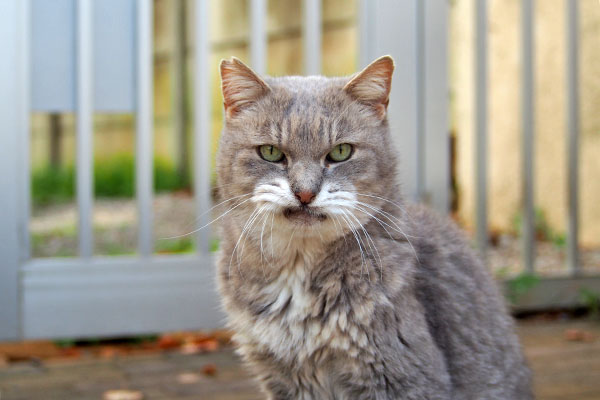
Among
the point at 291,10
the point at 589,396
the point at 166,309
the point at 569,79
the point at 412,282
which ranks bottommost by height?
the point at 589,396

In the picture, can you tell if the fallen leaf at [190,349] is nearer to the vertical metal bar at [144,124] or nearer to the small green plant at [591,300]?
the vertical metal bar at [144,124]

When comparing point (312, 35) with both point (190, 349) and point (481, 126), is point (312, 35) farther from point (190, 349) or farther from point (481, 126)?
point (190, 349)

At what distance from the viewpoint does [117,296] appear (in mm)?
2867

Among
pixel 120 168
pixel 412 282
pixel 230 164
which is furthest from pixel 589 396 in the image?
pixel 120 168

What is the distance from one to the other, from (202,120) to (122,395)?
114 cm

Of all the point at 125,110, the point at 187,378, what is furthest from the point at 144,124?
the point at 187,378

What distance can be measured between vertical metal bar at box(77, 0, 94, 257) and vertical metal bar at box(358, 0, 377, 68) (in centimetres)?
106

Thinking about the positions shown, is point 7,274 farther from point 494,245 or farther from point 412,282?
point 494,245

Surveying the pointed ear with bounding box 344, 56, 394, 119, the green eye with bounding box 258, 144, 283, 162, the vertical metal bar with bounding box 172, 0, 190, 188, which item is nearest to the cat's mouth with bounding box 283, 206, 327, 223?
the green eye with bounding box 258, 144, 283, 162

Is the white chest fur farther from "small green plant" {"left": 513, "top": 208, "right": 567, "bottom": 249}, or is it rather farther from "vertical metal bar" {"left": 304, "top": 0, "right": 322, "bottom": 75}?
"small green plant" {"left": 513, "top": 208, "right": 567, "bottom": 249}

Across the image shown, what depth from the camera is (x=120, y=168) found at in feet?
19.6

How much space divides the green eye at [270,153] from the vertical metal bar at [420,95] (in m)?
1.54

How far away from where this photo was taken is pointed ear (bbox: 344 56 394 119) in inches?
66.4

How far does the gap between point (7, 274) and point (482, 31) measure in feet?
6.98
